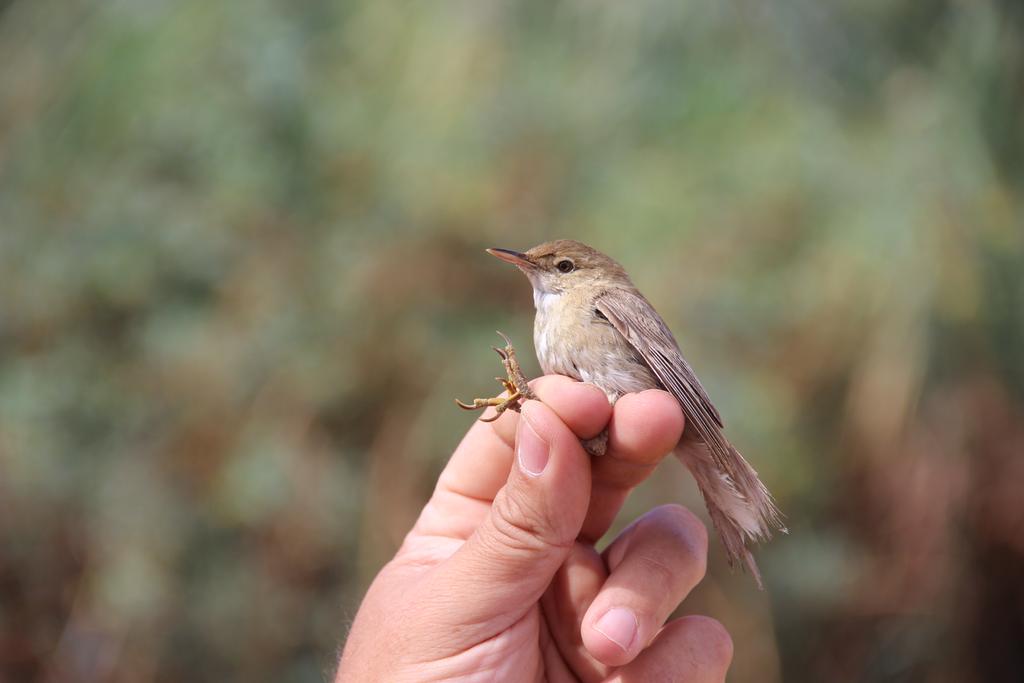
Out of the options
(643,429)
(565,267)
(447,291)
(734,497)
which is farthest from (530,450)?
(447,291)

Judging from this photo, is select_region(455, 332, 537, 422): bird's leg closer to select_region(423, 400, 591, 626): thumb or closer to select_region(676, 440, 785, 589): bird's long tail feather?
select_region(423, 400, 591, 626): thumb

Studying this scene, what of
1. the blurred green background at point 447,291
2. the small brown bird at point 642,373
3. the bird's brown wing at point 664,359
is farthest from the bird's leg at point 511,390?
the blurred green background at point 447,291

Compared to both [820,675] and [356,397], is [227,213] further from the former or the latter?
[820,675]

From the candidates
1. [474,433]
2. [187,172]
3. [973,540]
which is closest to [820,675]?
[973,540]

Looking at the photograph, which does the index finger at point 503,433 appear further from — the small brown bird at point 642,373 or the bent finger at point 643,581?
the bent finger at point 643,581

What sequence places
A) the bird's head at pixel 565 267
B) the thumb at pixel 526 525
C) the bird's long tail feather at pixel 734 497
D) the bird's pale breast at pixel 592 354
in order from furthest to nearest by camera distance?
1. the bird's head at pixel 565 267
2. the bird's pale breast at pixel 592 354
3. the bird's long tail feather at pixel 734 497
4. the thumb at pixel 526 525
